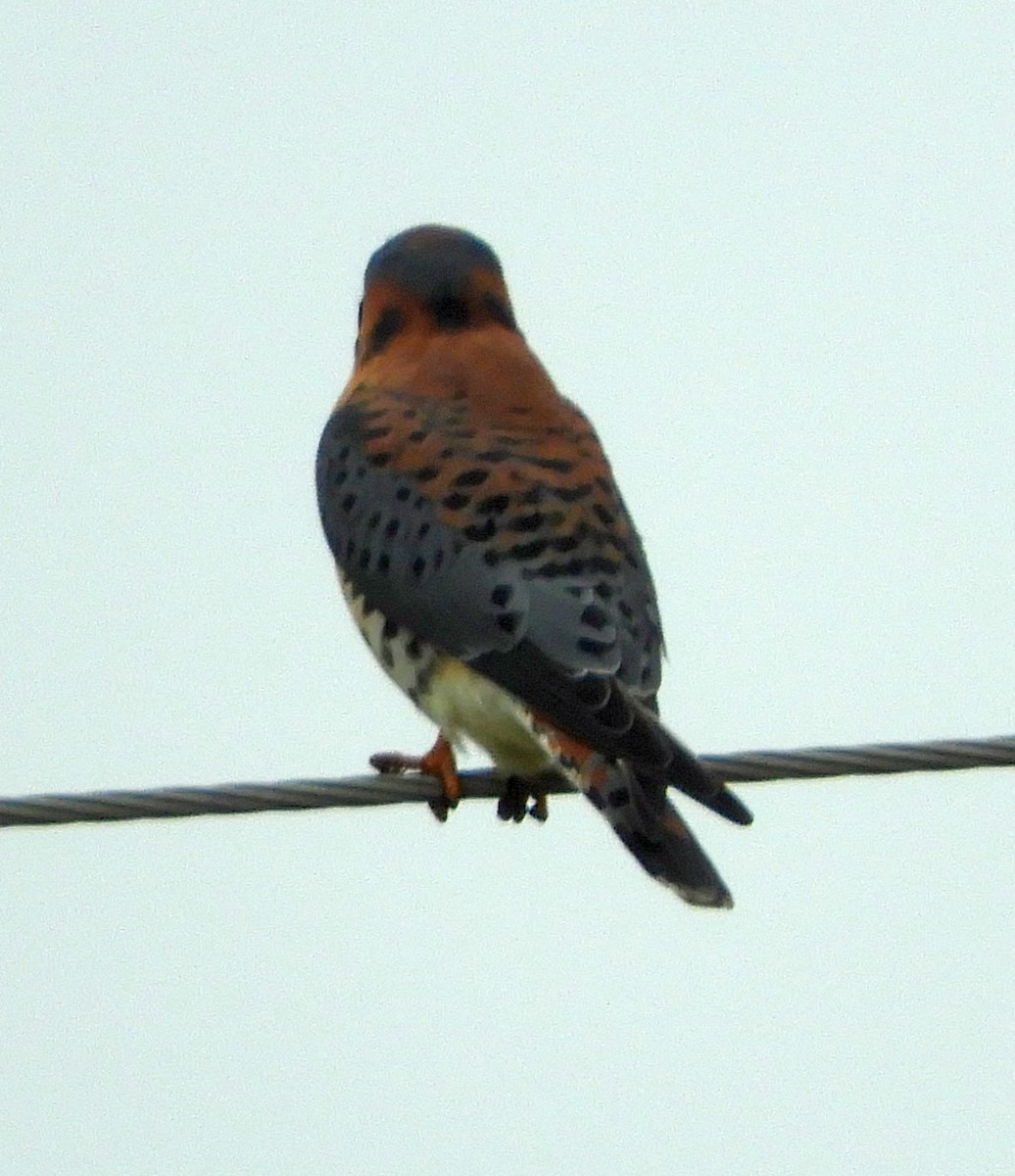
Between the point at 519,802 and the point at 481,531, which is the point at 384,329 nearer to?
the point at 481,531

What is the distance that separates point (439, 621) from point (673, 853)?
2.84 ft

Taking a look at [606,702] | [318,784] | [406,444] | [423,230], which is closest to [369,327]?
[423,230]

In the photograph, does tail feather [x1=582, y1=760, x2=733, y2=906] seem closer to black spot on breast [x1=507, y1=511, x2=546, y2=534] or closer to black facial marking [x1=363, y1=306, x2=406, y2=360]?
black spot on breast [x1=507, y1=511, x2=546, y2=534]

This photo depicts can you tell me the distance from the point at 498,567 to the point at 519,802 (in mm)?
530

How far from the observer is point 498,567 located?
6547 mm

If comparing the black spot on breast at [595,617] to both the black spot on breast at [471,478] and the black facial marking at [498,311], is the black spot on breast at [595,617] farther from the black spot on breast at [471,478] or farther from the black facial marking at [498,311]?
the black facial marking at [498,311]

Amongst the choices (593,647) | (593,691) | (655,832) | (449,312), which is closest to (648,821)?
(655,832)

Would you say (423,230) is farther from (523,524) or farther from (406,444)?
(523,524)

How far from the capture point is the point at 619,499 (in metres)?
7.01

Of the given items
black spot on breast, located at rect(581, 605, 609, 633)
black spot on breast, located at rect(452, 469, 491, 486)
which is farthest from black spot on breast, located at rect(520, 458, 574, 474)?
black spot on breast, located at rect(581, 605, 609, 633)

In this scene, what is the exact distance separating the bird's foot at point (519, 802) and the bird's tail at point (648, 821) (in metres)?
0.53

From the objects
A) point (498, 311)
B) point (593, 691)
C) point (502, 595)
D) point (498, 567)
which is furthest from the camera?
point (498, 311)

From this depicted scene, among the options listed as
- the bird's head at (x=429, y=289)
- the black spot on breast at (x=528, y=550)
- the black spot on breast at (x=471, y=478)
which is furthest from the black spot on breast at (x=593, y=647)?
the bird's head at (x=429, y=289)

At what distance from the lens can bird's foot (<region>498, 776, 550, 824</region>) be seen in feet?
22.0
